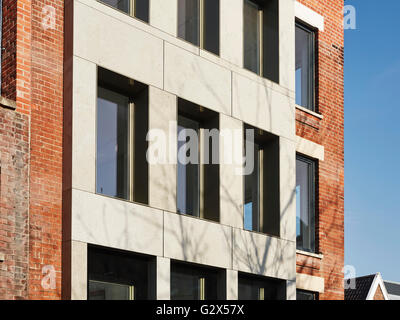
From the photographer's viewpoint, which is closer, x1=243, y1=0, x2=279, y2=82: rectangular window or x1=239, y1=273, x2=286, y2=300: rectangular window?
x1=239, y1=273, x2=286, y2=300: rectangular window

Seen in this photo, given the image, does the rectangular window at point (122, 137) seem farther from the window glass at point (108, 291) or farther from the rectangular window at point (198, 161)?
the window glass at point (108, 291)

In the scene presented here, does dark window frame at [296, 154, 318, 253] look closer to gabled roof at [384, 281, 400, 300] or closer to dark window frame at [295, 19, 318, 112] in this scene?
dark window frame at [295, 19, 318, 112]

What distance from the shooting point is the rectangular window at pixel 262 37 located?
19.0m

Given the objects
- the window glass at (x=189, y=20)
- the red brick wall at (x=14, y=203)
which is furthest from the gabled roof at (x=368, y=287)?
the red brick wall at (x=14, y=203)

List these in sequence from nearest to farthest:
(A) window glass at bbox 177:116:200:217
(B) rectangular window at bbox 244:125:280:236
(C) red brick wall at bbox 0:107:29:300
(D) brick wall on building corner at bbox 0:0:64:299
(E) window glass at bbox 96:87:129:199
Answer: (C) red brick wall at bbox 0:107:29:300
(D) brick wall on building corner at bbox 0:0:64:299
(E) window glass at bbox 96:87:129:199
(A) window glass at bbox 177:116:200:217
(B) rectangular window at bbox 244:125:280:236

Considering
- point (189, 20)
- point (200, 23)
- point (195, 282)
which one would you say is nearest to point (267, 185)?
point (195, 282)

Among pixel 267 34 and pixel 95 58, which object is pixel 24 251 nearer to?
pixel 95 58

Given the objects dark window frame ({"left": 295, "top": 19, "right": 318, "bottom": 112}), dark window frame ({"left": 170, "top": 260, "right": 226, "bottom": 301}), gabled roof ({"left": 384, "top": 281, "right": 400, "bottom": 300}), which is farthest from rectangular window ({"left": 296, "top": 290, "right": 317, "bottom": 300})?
gabled roof ({"left": 384, "top": 281, "right": 400, "bottom": 300})

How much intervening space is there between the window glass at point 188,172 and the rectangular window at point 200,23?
1.89 meters

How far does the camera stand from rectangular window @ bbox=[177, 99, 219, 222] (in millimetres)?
16641

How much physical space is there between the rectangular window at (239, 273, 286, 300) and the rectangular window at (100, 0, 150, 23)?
621 centimetres

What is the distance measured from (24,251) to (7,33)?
13.4 feet
